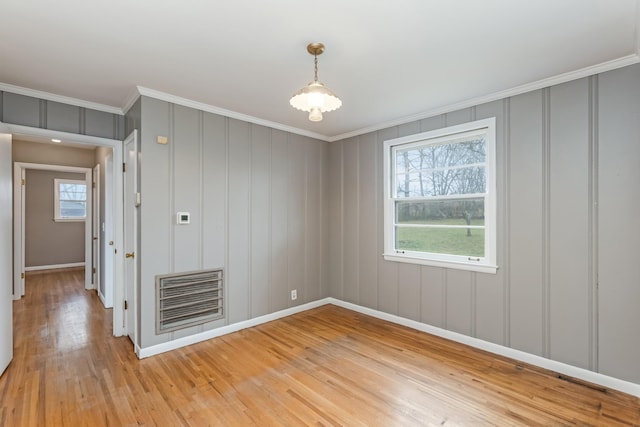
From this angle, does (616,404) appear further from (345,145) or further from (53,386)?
(53,386)

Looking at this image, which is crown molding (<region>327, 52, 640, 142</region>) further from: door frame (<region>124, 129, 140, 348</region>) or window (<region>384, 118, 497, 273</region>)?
door frame (<region>124, 129, 140, 348</region>)

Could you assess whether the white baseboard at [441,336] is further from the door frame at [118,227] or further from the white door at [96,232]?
the white door at [96,232]

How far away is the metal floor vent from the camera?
119 inches

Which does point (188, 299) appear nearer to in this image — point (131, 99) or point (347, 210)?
point (131, 99)

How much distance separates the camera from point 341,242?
175 inches

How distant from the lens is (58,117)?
2965 mm

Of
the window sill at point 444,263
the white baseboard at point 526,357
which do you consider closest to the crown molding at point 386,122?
the window sill at point 444,263

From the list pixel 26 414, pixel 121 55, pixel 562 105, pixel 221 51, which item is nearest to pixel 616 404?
pixel 562 105

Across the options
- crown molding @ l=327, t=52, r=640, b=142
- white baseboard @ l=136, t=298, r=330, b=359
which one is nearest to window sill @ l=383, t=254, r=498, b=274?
white baseboard @ l=136, t=298, r=330, b=359

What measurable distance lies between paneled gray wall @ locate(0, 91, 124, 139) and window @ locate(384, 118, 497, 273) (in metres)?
3.16

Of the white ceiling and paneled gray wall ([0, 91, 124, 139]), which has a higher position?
the white ceiling

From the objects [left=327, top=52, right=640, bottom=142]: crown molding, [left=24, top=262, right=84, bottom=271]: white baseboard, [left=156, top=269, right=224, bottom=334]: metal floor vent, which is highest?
[left=327, top=52, right=640, bottom=142]: crown molding

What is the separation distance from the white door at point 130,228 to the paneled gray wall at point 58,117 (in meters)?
0.25

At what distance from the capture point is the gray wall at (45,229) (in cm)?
675
